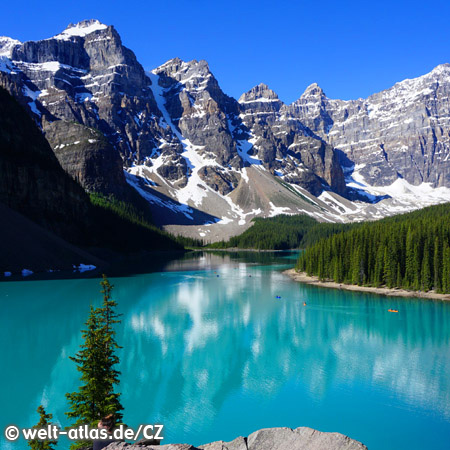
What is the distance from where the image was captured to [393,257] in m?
71.1

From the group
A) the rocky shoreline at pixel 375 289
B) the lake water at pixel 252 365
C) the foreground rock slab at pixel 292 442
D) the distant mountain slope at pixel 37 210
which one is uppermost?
the distant mountain slope at pixel 37 210

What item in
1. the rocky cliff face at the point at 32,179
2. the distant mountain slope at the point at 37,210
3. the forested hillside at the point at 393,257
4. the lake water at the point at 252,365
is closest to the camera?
the lake water at the point at 252,365

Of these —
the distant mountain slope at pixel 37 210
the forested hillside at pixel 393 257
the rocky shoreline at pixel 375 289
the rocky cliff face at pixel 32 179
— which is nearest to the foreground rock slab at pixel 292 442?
the rocky shoreline at pixel 375 289

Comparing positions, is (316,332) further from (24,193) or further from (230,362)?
(24,193)

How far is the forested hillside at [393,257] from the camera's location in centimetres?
6650

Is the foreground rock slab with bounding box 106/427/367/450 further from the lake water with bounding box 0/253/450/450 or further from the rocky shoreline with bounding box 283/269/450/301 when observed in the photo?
the rocky shoreline with bounding box 283/269/450/301

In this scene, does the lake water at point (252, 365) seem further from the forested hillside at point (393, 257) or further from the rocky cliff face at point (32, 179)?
the rocky cliff face at point (32, 179)

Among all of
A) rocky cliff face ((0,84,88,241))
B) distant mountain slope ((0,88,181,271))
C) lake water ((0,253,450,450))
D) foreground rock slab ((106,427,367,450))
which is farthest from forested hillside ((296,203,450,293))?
rocky cliff face ((0,84,88,241))

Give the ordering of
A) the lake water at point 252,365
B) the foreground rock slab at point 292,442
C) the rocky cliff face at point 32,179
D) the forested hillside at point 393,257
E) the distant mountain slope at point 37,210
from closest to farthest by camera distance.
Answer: the foreground rock slab at point 292,442 → the lake water at point 252,365 → the forested hillside at point 393,257 → the distant mountain slope at point 37,210 → the rocky cliff face at point 32,179

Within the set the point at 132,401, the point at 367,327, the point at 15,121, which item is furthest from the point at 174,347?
the point at 15,121

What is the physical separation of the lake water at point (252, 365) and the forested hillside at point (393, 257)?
8.22 m

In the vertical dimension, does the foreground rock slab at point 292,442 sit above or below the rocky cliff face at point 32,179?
below

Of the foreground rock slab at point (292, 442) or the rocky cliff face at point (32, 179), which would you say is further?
the rocky cliff face at point (32, 179)

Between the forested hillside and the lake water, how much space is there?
8218mm
